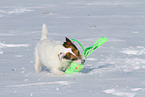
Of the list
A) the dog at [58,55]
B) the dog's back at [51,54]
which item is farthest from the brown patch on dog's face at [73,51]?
the dog's back at [51,54]

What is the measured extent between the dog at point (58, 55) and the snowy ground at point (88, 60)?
163mm

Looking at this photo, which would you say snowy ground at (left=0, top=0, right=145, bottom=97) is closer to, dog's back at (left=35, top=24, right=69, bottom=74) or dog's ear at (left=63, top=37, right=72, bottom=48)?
dog's back at (left=35, top=24, right=69, bottom=74)

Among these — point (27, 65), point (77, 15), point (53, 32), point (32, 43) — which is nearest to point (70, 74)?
point (27, 65)

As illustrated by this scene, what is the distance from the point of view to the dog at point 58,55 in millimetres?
4988

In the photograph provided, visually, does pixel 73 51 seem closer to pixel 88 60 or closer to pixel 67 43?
pixel 67 43

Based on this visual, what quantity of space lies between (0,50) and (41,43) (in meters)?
2.24

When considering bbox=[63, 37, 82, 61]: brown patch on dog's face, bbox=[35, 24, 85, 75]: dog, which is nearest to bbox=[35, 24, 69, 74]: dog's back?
bbox=[35, 24, 85, 75]: dog

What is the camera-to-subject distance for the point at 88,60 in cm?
652

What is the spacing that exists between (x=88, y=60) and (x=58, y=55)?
152 centimetres

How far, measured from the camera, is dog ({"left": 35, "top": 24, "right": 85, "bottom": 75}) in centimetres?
499

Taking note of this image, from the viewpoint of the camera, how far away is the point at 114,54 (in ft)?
23.0

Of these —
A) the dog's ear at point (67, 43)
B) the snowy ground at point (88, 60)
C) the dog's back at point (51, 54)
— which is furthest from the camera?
the dog's back at point (51, 54)

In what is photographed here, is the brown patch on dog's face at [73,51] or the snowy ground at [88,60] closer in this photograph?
the snowy ground at [88,60]

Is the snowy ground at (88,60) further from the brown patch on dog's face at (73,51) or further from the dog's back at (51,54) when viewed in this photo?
the brown patch on dog's face at (73,51)
